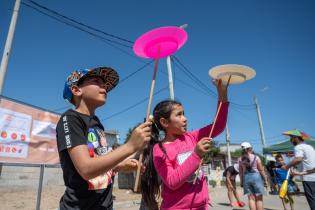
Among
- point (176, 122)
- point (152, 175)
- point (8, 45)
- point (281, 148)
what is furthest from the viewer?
point (281, 148)

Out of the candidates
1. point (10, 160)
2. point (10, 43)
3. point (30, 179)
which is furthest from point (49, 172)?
point (10, 160)

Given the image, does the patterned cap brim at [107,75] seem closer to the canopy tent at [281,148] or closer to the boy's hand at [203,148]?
the boy's hand at [203,148]

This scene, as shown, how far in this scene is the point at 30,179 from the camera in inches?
322

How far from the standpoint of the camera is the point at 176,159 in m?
2.20

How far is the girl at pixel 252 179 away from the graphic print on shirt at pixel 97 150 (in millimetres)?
4920

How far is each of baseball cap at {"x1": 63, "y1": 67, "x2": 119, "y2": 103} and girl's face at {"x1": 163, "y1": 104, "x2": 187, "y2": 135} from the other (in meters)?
0.67

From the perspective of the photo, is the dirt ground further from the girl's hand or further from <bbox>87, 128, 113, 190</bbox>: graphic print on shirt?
the girl's hand

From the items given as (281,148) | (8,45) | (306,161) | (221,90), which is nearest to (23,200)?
(8,45)

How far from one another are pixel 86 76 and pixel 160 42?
717mm

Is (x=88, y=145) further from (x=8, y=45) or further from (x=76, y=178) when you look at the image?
(x=8, y=45)

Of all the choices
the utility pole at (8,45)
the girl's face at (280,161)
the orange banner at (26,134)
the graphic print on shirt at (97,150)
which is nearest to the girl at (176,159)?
the graphic print on shirt at (97,150)

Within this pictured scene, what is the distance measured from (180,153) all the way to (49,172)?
27.9 ft

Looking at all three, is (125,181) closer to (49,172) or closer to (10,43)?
(49,172)

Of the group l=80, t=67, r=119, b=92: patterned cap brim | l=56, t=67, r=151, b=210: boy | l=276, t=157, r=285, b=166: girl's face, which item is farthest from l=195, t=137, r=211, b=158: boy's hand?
l=276, t=157, r=285, b=166: girl's face
